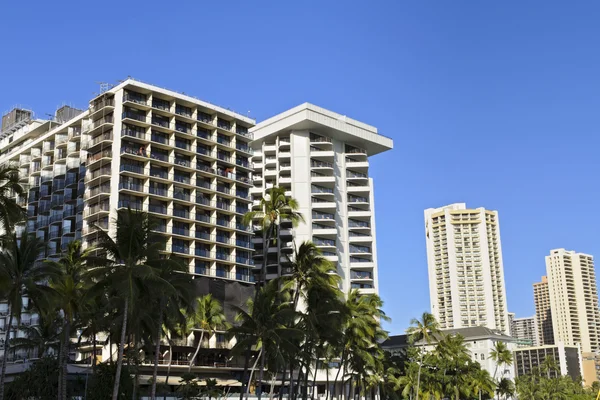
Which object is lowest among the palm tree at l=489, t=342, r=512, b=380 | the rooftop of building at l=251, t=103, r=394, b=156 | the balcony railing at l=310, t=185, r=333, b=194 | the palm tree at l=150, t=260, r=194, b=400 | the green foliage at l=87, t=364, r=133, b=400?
the green foliage at l=87, t=364, r=133, b=400

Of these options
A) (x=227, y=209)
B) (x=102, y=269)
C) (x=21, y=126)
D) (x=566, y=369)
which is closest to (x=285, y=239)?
(x=227, y=209)

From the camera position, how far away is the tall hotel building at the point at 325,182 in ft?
405

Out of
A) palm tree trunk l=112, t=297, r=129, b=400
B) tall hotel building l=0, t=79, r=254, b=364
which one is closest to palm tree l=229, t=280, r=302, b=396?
palm tree trunk l=112, t=297, r=129, b=400

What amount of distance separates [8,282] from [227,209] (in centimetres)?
6061

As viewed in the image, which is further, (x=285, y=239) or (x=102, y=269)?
(x=285, y=239)

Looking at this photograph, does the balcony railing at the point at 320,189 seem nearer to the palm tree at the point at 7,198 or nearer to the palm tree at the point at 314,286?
the palm tree at the point at 314,286

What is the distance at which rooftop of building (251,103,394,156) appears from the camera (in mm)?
125000

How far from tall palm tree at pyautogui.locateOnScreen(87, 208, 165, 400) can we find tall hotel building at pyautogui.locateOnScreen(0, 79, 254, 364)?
153 ft

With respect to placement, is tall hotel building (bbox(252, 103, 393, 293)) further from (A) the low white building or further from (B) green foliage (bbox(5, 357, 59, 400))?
(B) green foliage (bbox(5, 357, 59, 400))

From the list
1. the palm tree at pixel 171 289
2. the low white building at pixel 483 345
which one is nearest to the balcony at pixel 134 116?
the palm tree at pixel 171 289

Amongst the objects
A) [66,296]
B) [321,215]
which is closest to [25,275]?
[66,296]

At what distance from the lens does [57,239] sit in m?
107

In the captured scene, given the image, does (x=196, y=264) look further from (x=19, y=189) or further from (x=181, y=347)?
(x=19, y=189)

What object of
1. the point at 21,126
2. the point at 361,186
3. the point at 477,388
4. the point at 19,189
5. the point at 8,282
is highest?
the point at 21,126
